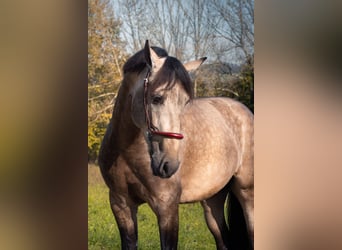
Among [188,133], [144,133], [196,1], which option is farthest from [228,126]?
[196,1]

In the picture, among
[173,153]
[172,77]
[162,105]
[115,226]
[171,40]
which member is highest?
[171,40]

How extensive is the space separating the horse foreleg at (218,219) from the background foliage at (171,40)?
583mm

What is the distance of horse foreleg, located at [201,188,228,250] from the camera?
2854mm

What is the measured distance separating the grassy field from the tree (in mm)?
328

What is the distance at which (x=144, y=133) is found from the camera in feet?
8.82

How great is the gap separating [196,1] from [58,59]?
2.72 feet

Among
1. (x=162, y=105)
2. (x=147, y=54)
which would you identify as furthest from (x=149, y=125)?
(x=147, y=54)

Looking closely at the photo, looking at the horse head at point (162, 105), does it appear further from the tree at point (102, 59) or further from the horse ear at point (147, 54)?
the tree at point (102, 59)

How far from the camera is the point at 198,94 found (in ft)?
9.16

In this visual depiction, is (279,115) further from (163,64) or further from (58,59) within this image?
→ (58,59)

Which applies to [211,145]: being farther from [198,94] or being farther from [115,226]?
[115,226]

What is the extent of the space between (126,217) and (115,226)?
82 millimetres

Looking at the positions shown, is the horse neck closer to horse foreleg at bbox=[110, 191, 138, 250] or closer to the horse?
the horse

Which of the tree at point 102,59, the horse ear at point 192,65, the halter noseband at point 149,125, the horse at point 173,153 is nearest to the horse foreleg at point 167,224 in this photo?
the horse at point 173,153
